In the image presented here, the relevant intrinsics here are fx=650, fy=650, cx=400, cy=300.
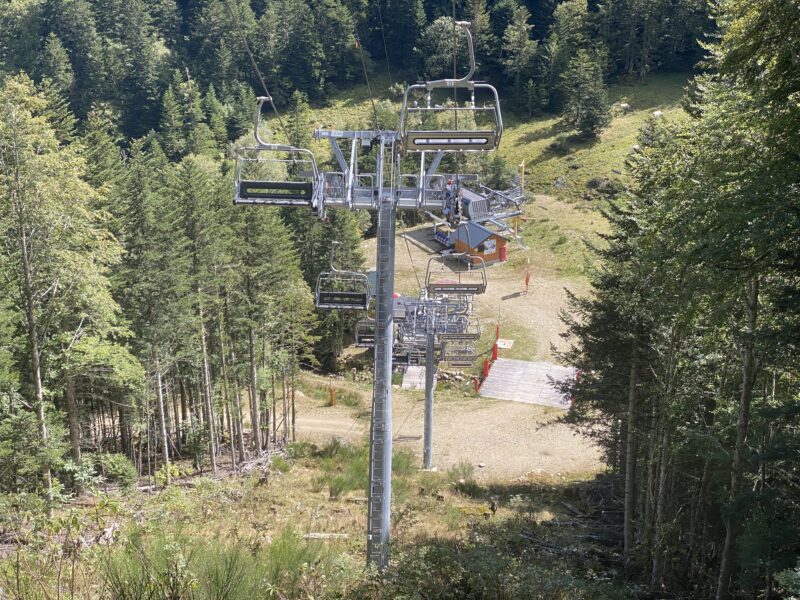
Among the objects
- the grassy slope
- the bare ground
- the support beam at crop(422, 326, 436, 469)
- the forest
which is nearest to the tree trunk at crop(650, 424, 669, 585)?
the forest

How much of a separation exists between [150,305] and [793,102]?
680 inches

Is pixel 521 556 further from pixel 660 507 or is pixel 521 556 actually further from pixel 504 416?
pixel 504 416

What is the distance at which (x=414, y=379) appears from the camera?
3669 centimetres

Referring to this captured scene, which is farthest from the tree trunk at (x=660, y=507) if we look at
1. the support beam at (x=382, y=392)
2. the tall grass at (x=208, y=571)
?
the tall grass at (x=208, y=571)

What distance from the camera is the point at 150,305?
19656 mm

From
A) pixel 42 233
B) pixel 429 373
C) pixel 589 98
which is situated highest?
pixel 589 98

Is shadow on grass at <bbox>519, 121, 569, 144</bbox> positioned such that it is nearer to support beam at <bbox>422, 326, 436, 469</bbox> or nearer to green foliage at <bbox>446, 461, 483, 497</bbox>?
support beam at <bbox>422, 326, 436, 469</bbox>

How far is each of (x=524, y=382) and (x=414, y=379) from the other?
6291 mm

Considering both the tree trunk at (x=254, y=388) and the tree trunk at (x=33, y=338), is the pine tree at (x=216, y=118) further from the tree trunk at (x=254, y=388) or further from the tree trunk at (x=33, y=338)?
the tree trunk at (x=33, y=338)

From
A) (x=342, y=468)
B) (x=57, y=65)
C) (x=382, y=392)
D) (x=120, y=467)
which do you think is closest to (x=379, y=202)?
(x=382, y=392)

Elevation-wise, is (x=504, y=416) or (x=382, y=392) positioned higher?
(x=382, y=392)

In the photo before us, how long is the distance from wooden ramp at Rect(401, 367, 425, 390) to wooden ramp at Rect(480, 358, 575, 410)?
366 centimetres

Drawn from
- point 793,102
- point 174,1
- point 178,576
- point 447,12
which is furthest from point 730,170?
point 174,1

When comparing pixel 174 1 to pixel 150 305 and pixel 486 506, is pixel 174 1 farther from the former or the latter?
pixel 486 506
